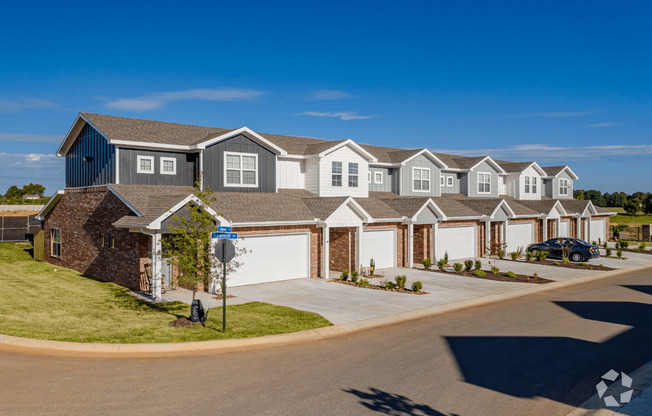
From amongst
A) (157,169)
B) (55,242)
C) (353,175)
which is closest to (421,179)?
(353,175)

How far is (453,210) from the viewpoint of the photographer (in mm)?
30359

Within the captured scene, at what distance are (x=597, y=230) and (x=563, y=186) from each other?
17.7ft

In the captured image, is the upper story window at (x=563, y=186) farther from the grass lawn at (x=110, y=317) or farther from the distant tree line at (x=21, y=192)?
the distant tree line at (x=21, y=192)

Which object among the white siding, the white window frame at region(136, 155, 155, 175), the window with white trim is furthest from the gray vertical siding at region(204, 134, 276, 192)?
the window with white trim

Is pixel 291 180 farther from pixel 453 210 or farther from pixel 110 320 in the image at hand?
pixel 110 320

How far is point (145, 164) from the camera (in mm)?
21391

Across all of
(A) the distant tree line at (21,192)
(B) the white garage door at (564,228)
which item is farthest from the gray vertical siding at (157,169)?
(A) the distant tree line at (21,192)

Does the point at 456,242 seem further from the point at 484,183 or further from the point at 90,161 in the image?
the point at 90,161

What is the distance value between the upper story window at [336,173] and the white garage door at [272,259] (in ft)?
19.5

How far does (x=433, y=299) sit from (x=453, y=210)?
1378 centimetres

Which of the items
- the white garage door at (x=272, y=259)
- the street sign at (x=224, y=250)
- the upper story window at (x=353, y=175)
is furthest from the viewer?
the upper story window at (x=353, y=175)

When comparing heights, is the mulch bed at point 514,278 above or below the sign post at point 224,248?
below

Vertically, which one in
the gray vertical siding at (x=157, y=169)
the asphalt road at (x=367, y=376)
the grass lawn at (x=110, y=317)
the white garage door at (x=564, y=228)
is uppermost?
the gray vertical siding at (x=157, y=169)

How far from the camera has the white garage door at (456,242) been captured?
96.8 ft
